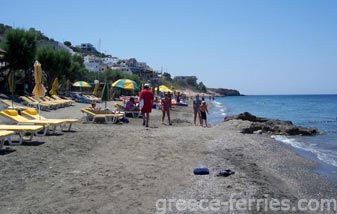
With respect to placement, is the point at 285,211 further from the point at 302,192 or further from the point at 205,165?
the point at 205,165

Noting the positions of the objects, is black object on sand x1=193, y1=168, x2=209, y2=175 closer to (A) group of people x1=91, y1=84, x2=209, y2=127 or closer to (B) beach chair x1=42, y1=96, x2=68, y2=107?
(A) group of people x1=91, y1=84, x2=209, y2=127

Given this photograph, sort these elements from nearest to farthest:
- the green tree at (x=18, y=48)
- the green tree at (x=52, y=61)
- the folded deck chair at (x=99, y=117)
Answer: the folded deck chair at (x=99, y=117) → the green tree at (x=18, y=48) → the green tree at (x=52, y=61)

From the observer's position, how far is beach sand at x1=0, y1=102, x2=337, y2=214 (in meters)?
5.67

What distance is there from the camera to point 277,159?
1161cm

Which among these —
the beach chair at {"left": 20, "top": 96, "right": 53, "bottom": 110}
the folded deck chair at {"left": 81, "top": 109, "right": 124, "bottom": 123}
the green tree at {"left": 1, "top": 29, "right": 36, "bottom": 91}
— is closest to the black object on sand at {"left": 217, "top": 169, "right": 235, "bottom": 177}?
the folded deck chair at {"left": 81, "top": 109, "right": 124, "bottom": 123}

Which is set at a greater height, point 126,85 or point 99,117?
point 126,85

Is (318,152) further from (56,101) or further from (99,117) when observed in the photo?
(56,101)

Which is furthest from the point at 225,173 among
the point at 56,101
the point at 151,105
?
the point at 56,101

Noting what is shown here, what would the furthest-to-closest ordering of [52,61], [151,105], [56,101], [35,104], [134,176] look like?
[52,61] → [56,101] → [35,104] → [151,105] → [134,176]

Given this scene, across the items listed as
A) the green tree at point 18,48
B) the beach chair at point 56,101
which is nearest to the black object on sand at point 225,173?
the beach chair at point 56,101

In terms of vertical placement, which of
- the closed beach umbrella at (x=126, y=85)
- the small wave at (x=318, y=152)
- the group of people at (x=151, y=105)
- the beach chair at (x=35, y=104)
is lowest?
the small wave at (x=318, y=152)

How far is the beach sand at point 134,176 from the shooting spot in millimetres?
5672

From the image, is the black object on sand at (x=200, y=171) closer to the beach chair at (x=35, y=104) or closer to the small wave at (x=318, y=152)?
the small wave at (x=318, y=152)

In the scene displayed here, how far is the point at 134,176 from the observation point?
7188 millimetres
